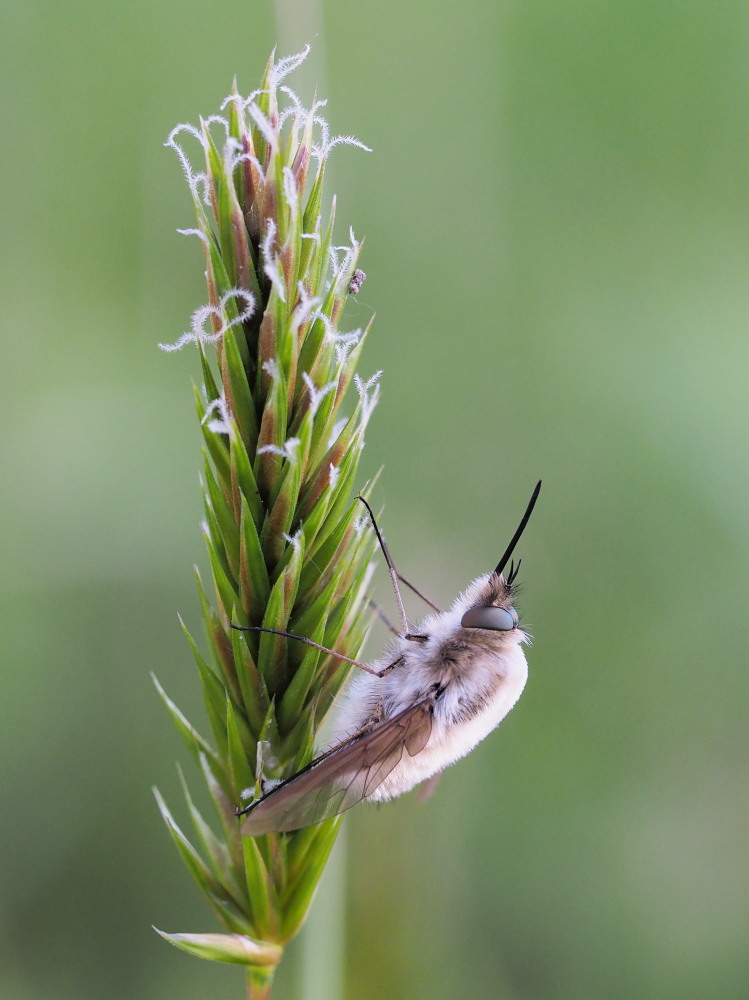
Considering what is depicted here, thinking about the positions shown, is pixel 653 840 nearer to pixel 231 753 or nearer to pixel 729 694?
pixel 729 694

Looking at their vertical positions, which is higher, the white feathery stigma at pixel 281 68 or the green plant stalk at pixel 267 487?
the white feathery stigma at pixel 281 68

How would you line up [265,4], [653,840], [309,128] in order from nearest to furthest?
1. [309,128]
2. [653,840]
3. [265,4]

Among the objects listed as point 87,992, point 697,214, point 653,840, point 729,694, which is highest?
point 697,214

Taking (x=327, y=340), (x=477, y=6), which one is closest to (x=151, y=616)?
(x=327, y=340)

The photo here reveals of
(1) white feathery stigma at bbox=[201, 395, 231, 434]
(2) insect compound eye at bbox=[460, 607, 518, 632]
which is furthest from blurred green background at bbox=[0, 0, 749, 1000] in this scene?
(1) white feathery stigma at bbox=[201, 395, 231, 434]

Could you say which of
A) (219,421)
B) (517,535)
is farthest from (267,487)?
(517,535)

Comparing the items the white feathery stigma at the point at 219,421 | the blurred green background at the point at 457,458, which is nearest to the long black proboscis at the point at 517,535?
the white feathery stigma at the point at 219,421

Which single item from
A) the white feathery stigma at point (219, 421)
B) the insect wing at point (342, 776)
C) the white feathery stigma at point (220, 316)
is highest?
the white feathery stigma at point (220, 316)

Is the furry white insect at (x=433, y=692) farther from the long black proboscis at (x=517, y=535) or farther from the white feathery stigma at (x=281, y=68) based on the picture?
the white feathery stigma at (x=281, y=68)
